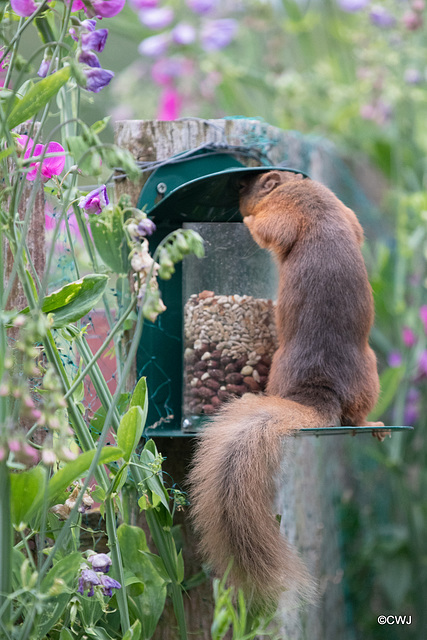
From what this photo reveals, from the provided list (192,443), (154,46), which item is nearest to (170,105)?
(154,46)

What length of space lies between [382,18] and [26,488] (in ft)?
8.18

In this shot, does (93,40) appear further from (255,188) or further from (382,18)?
(382,18)

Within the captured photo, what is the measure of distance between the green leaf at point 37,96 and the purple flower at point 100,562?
1.94 feet

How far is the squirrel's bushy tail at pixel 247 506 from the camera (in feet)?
3.42

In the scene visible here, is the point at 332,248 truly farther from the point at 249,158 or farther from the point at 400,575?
the point at 400,575

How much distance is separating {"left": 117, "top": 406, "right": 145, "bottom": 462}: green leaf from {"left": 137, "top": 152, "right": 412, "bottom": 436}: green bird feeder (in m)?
0.36

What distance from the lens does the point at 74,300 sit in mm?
952

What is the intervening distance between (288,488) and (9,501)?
3.38ft

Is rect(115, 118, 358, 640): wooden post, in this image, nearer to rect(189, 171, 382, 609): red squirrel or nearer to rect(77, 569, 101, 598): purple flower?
rect(189, 171, 382, 609): red squirrel

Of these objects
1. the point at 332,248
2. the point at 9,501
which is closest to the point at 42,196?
the point at 332,248

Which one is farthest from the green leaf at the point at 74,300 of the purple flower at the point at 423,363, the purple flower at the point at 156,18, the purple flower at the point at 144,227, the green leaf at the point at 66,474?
the purple flower at the point at 156,18

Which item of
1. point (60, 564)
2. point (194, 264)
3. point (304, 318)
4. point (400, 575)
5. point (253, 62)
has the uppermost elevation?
point (253, 62)

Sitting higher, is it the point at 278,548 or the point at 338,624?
the point at 278,548

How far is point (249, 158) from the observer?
1.51m
